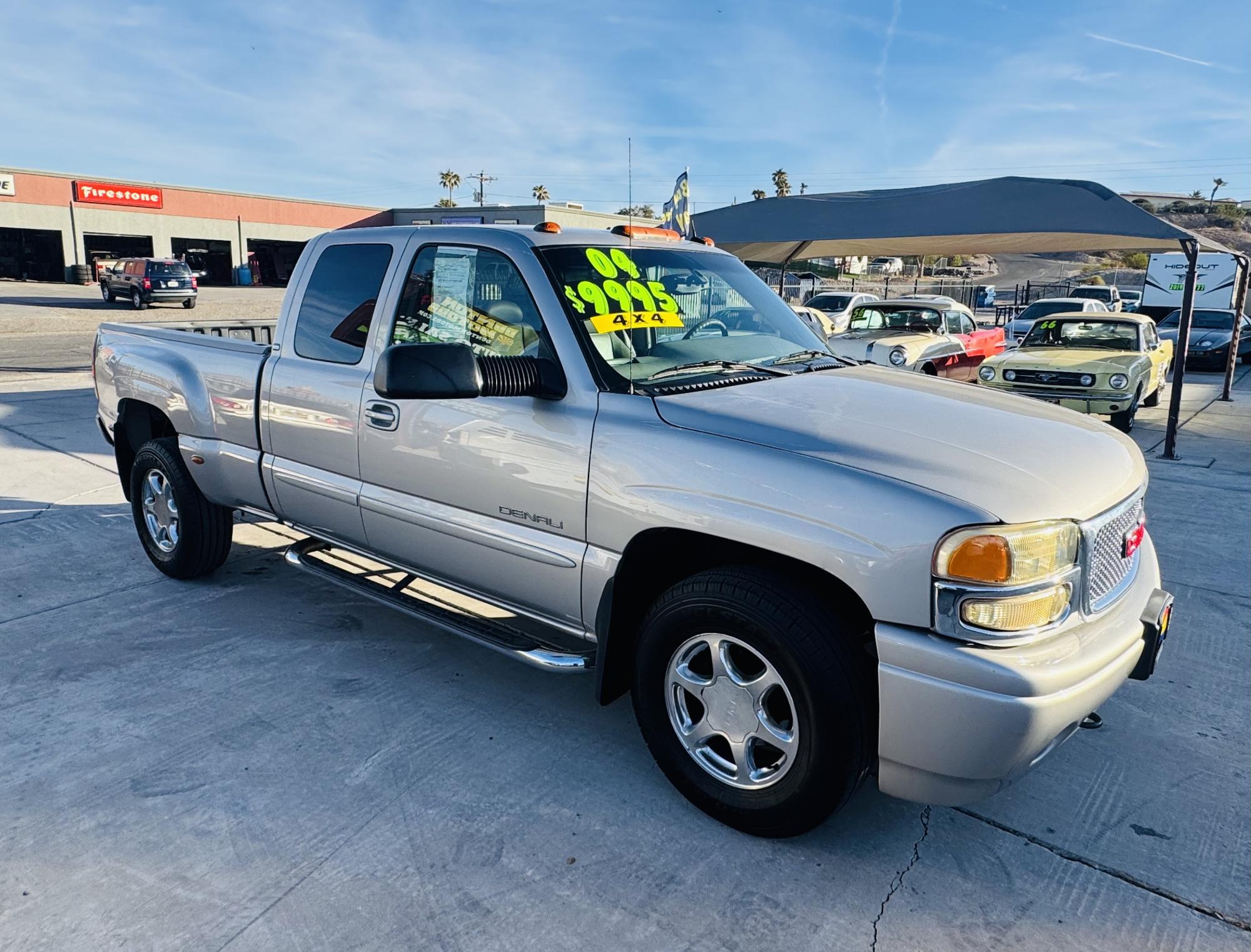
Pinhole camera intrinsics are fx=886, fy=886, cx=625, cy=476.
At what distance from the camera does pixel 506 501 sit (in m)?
3.21

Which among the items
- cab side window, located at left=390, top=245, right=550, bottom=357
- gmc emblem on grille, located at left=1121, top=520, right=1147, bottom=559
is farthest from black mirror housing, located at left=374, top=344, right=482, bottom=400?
gmc emblem on grille, located at left=1121, top=520, right=1147, bottom=559

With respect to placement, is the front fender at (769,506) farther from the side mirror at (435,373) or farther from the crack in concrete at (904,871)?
the crack in concrete at (904,871)

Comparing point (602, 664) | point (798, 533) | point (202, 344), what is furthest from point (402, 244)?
point (798, 533)

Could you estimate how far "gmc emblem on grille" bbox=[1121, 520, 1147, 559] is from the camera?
2.87 metres

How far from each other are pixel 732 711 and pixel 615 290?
5.22 feet

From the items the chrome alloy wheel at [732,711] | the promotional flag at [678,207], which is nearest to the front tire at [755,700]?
the chrome alloy wheel at [732,711]

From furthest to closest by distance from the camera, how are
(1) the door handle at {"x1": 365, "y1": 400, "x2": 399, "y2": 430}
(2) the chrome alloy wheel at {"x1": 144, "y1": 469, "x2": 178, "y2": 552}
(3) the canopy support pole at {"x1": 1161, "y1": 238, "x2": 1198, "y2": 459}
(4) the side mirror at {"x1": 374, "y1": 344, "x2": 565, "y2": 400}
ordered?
(3) the canopy support pole at {"x1": 1161, "y1": 238, "x2": 1198, "y2": 459} → (2) the chrome alloy wheel at {"x1": 144, "y1": 469, "x2": 178, "y2": 552} → (1) the door handle at {"x1": 365, "y1": 400, "x2": 399, "y2": 430} → (4) the side mirror at {"x1": 374, "y1": 344, "x2": 565, "y2": 400}

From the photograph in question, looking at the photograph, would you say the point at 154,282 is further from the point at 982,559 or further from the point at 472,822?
the point at 982,559

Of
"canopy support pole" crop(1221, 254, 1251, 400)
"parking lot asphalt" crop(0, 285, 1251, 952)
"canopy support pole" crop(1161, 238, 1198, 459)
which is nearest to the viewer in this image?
"parking lot asphalt" crop(0, 285, 1251, 952)

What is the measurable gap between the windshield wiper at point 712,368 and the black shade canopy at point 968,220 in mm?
6476

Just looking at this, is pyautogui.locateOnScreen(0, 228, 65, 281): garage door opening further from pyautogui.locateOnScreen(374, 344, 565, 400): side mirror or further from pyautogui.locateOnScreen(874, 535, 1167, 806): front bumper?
pyautogui.locateOnScreen(874, 535, 1167, 806): front bumper

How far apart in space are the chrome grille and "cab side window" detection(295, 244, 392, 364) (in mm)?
2821

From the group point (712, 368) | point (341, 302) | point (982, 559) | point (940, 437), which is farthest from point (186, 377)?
point (982, 559)

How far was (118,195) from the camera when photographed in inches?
1853
